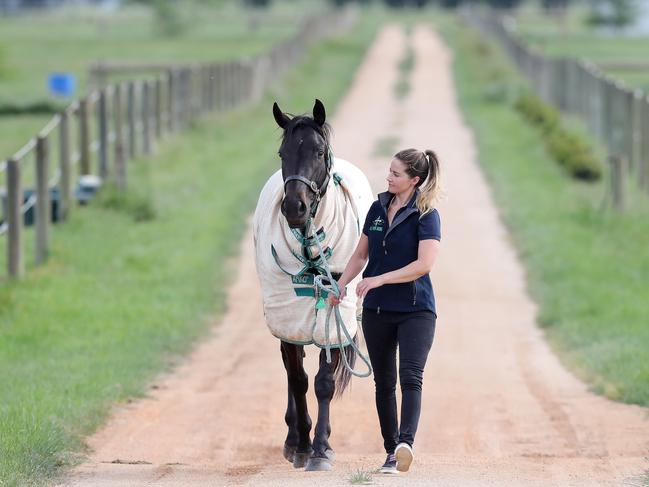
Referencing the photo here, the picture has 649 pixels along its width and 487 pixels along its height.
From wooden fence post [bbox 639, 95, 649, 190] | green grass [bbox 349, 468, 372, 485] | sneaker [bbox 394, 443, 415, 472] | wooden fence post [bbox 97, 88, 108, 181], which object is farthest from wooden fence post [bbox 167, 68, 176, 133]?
green grass [bbox 349, 468, 372, 485]

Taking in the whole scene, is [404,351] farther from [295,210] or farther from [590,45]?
[590,45]

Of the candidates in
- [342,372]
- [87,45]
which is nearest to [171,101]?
[342,372]

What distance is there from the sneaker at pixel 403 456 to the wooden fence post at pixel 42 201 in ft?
27.6

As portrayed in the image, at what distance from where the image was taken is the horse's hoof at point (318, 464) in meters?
8.00

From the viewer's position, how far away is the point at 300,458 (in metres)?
8.48

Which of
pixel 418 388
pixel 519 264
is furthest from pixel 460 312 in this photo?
pixel 418 388

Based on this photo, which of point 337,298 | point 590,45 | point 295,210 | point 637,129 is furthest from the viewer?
point 590,45

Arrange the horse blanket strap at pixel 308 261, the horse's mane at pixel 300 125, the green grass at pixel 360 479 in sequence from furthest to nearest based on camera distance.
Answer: the horse blanket strap at pixel 308 261 → the horse's mane at pixel 300 125 → the green grass at pixel 360 479

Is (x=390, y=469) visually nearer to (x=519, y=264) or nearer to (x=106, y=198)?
(x=519, y=264)

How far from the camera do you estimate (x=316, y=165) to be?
759 cm

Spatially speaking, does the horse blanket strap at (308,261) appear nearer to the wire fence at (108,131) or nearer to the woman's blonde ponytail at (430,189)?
the woman's blonde ponytail at (430,189)

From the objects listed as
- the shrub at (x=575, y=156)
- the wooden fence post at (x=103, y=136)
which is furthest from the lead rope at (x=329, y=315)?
the shrub at (x=575, y=156)

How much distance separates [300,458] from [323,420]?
0.48 m

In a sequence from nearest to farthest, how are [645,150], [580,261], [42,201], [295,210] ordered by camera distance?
1. [295,210]
2. [42,201]
3. [580,261]
4. [645,150]
